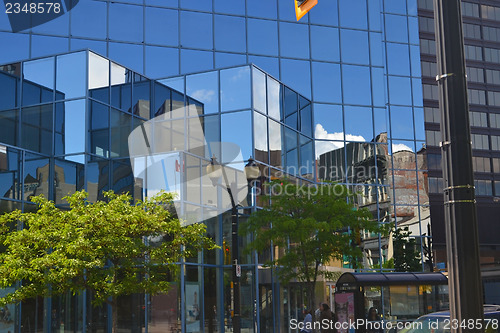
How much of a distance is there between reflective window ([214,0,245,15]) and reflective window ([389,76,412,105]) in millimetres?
12717

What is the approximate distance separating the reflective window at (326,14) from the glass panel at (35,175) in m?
22.0

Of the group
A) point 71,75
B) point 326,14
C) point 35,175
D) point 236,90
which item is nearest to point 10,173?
point 35,175

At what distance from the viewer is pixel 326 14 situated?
43875 millimetres

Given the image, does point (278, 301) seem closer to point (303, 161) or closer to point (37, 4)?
point (303, 161)

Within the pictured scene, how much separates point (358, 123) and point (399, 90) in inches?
269

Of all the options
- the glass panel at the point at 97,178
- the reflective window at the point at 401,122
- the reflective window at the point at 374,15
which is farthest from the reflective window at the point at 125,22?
the reflective window at the point at 401,122

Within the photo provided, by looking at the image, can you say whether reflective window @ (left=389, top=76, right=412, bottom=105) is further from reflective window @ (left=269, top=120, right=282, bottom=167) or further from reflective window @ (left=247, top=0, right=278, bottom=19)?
reflective window @ (left=269, top=120, right=282, bottom=167)

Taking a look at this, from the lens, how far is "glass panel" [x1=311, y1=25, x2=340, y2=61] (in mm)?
42906

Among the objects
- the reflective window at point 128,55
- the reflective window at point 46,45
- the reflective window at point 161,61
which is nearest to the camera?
the reflective window at point 46,45

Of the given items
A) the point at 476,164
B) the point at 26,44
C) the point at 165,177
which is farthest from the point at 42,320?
the point at 476,164

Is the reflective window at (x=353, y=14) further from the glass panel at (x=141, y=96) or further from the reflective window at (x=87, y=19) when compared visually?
the glass panel at (x=141, y=96)

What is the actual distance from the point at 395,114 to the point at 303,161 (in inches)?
509

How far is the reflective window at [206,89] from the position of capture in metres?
32.6

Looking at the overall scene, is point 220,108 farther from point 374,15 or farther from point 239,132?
point 374,15
